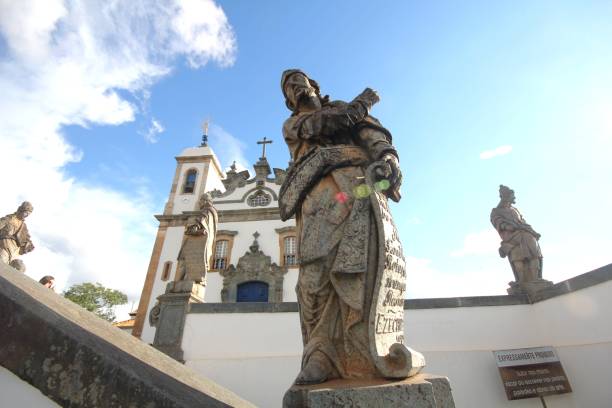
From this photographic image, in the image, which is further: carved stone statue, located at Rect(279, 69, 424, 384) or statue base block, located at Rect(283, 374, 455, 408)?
carved stone statue, located at Rect(279, 69, 424, 384)

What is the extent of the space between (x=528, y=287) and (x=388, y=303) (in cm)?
587

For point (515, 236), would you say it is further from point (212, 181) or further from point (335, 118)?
point (212, 181)

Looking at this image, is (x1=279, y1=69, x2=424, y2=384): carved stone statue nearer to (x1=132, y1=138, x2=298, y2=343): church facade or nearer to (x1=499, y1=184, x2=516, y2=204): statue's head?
(x1=499, y1=184, x2=516, y2=204): statue's head

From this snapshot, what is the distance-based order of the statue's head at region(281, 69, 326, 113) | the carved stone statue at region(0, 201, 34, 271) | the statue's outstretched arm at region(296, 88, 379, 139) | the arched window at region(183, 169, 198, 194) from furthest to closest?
the arched window at region(183, 169, 198, 194)
the carved stone statue at region(0, 201, 34, 271)
the statue's head at region(281, 69, 326, 113)
the statue's outstretched arm at region(296, 88, 379, 139)

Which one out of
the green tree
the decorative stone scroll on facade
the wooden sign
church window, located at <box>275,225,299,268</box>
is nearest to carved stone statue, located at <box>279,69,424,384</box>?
the wooden sign

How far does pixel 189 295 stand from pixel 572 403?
6.69 meters

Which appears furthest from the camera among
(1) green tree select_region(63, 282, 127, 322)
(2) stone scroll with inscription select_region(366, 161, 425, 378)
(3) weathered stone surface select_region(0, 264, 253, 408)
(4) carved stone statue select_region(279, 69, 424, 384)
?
(1) green tree select_region(63, 282, 127, 322)

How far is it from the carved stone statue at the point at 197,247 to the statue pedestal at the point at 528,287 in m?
6.12

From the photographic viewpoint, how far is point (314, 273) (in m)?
1.88

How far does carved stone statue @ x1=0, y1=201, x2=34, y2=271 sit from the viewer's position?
6230 millimetres

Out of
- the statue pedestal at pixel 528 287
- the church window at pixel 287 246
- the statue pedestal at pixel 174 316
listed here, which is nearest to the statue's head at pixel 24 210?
the statue pedestal at pixel 174 316

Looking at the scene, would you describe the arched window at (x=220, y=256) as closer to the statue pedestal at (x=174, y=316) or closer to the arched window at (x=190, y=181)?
the arched window at (x=190, y=181)

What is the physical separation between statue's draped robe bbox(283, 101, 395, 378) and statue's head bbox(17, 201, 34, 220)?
7.45 m

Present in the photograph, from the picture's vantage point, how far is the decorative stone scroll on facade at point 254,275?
52.7 ft
